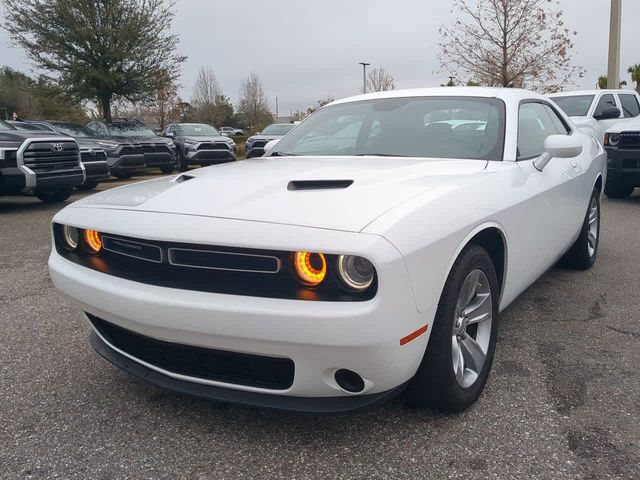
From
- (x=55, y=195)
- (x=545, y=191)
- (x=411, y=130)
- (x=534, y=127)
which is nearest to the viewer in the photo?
(x=545, y=191)

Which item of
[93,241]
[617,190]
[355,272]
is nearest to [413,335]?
[355,272]

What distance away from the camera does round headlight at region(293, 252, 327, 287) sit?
1840mm

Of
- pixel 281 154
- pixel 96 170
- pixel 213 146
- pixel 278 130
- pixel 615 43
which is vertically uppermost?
pixel 615 43

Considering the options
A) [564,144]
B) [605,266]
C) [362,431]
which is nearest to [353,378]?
[362,431]

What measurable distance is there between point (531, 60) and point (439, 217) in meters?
17.2

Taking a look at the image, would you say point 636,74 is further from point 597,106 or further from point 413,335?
point 413,335

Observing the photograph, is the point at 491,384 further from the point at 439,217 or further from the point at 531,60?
the point at 531,60

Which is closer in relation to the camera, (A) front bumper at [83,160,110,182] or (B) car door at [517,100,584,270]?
(B) car door at [517,100,584,270]

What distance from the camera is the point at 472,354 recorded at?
7.95ft

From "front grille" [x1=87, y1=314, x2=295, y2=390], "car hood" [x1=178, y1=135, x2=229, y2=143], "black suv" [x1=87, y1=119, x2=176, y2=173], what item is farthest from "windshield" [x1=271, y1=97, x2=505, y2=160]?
"car hood" [x1=178, y1=135, x2=229, y2=143]

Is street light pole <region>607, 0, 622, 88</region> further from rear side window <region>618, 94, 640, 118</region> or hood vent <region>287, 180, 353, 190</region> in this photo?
hood vent <region>287, 180, 353, 190</region>

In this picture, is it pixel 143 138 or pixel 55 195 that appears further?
pixel 143 138

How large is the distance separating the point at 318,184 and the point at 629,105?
10.1m

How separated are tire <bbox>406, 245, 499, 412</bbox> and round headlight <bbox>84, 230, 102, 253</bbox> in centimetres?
→ 141
